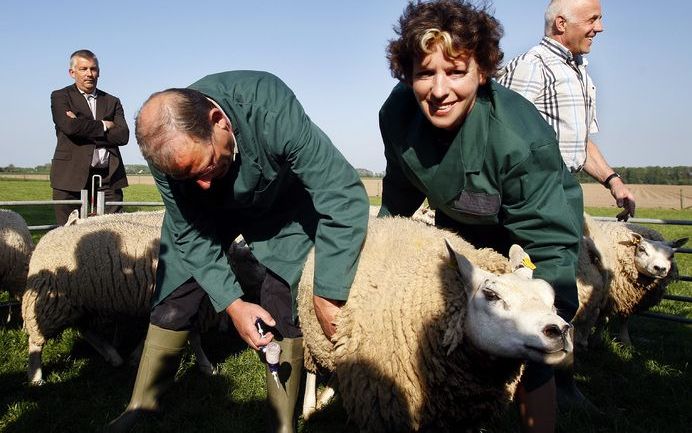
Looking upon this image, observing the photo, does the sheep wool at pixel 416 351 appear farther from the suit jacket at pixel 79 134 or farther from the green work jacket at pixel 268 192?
the suit jacket at pixel 79 134

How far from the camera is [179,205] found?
272cm

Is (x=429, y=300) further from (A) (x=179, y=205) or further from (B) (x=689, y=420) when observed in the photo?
(B) (x=689, y=420)

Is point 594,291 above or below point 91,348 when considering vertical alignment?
above

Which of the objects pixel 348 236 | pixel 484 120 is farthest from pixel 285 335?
pixel 484 120

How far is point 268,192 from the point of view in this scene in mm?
2635

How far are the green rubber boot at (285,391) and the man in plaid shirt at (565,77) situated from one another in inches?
77.8

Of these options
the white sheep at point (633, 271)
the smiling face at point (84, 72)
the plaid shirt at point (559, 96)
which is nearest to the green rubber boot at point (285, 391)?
the plaid shirt at point (559, 96)

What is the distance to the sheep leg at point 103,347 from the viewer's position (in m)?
4.51

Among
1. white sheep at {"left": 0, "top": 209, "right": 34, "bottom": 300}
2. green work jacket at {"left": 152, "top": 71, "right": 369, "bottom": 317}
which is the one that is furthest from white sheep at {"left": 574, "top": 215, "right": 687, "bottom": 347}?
white sheep at {"left": 0, "top": 209, "right": 34, "bottom": 300}

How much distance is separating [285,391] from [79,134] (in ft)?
14.4

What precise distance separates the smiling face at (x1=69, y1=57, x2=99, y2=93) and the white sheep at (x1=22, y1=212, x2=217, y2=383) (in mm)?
1991

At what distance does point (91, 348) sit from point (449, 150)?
13.3 feet

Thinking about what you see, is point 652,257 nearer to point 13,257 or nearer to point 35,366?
point 35,366

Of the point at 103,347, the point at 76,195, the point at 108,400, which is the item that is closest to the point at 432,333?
the point at 108,400
